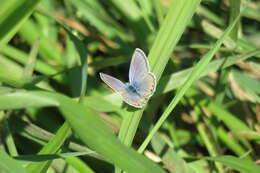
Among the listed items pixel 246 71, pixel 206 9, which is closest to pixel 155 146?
pixel 246 71

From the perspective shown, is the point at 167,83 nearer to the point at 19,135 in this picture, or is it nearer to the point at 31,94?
the point at 19,135

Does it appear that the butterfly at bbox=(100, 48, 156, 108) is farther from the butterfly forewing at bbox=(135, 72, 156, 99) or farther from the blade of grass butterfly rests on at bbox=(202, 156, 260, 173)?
the blade of grass butterfly rests on at bbox=(202, 156, 260, 173)

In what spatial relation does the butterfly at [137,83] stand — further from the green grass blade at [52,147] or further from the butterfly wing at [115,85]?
the green grass blade at [52,147]

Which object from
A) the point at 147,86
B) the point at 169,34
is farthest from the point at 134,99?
the point at 169,34

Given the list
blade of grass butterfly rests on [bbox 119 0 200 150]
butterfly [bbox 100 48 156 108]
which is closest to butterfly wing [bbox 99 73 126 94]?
butterfly [bbox 100 48 156 108]

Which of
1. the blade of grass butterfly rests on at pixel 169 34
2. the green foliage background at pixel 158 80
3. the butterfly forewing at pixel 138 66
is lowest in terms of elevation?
the green foliage background at pixel 158 80

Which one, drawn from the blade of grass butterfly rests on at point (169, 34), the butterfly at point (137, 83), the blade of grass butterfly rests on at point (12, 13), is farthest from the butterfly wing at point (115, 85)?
the blade of grass butterfly rests on at point (12, 13)
